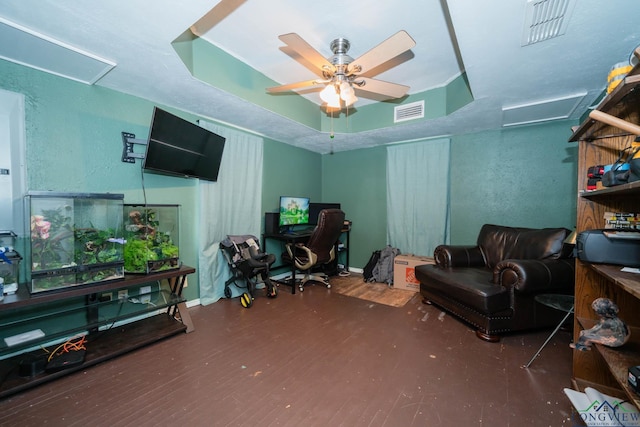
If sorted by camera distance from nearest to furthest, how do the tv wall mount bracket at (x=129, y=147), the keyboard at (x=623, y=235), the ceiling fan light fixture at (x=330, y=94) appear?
the keyboard at (x=623, y=235)
the ceiling fan light fixture at (x=330, y=94)
the tv wall mount bracket at (x=129, y=147)

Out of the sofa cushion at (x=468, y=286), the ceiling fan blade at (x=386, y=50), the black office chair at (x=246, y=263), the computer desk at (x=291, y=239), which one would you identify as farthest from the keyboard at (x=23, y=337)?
the sofa cushion at (x=468, y=286)

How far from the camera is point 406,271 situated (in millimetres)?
3494

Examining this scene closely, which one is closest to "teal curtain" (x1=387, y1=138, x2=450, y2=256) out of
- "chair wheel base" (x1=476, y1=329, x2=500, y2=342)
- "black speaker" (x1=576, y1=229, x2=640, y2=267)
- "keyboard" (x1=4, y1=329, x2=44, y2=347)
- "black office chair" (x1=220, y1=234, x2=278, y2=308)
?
"chair wheel base" (x1=476, y1=329, x2=500, y2=342)

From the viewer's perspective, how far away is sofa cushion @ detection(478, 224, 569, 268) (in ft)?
8.10

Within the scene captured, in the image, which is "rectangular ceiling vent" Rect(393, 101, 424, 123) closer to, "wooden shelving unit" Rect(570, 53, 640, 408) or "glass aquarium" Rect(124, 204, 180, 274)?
"wooden shelving unit" Rect(570, 53, 640, 408)

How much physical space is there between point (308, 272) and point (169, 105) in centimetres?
267

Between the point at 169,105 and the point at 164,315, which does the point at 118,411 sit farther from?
the point at 169,105

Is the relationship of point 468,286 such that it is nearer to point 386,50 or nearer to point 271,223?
point 386,50

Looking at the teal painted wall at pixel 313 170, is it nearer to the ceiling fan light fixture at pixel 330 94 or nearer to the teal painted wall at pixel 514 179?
the teal painted wall at pixel 514 179

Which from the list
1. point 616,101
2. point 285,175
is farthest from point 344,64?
point 285,175

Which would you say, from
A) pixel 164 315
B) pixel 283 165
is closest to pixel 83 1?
pixel 164 315

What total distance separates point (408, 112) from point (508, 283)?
2.19 m

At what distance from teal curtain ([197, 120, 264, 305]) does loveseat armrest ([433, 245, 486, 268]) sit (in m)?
2.45

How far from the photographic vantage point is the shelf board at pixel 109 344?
1544mm
